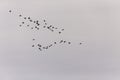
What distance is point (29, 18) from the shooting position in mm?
14523

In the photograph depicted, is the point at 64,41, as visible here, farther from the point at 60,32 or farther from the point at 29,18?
the point at 29,18

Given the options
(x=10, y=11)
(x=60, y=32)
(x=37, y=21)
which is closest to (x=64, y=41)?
(x=60, y=32)

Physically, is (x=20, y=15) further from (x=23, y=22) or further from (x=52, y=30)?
(x=52, y=30)

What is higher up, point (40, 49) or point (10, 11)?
point (10, 11)

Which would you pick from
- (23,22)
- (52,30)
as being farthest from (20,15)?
(52,30)

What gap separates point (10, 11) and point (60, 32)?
2.27 meters

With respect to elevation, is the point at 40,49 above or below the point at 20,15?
below

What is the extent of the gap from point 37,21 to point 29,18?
36cm

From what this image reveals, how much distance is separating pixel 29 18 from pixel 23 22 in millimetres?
322

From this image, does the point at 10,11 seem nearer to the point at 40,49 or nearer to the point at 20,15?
the point at 20,15

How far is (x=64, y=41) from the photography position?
15.0 metres

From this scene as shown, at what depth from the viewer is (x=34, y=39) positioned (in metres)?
14.9

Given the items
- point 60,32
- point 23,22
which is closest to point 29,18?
point 23,22

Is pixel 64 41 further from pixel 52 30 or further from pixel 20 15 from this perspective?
pixel 20 15
